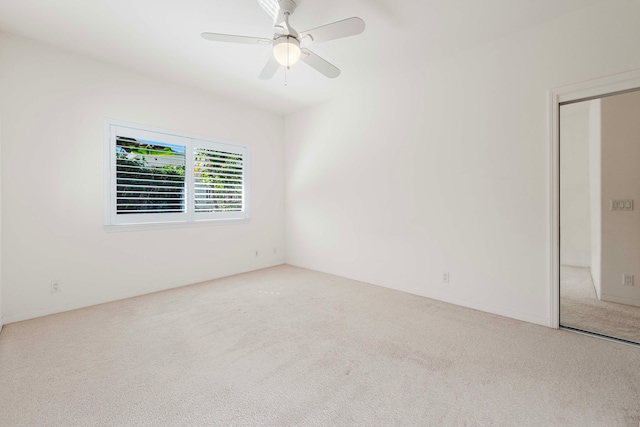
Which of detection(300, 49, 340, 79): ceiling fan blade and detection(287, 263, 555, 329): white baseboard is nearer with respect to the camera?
detection(300, 49, 340, 79): ceiling fan blade

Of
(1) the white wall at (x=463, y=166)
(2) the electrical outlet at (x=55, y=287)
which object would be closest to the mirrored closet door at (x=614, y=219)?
(1) the white wall at (x=463, y=166)

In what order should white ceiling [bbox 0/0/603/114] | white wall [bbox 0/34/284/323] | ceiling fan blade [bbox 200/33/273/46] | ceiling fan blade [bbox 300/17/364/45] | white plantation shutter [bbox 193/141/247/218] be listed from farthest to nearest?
white plantation shutter [bbox 193/141/247/218]
white wall [bbox 0/34/284/323]
white ceiling [bbox 0/0/603/114]
ceiling fan blade [bbox 200/33/273/46]
ceiling fan blade [bbox 300/17/364/45]

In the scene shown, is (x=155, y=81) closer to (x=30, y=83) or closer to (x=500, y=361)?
(x=30, y=83)

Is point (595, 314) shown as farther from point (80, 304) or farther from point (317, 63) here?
point (80, 304)

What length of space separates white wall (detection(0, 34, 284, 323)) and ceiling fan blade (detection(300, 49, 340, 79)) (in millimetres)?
2266

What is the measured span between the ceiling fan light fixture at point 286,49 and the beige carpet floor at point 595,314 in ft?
10.9

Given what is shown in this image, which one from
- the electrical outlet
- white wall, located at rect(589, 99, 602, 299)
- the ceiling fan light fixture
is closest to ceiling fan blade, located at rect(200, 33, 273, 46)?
the ceiling fan light fixture

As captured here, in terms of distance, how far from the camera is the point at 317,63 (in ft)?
7.99

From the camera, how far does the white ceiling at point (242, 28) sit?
7.52ft

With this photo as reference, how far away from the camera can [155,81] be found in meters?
3.58

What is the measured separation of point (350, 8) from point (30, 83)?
316cm

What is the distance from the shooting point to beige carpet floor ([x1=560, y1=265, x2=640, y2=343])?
95.8 inches

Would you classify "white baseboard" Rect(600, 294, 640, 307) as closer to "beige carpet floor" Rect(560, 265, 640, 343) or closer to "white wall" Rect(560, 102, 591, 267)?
"beige carpet floor" Rect(560, 265, 640, 343)

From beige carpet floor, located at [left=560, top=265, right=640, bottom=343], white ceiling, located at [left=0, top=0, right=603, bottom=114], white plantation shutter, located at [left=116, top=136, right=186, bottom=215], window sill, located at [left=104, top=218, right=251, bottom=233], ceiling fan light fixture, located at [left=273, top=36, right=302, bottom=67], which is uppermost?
white ceiling, located at [left=0, top=0, right=603, bottom=114]
